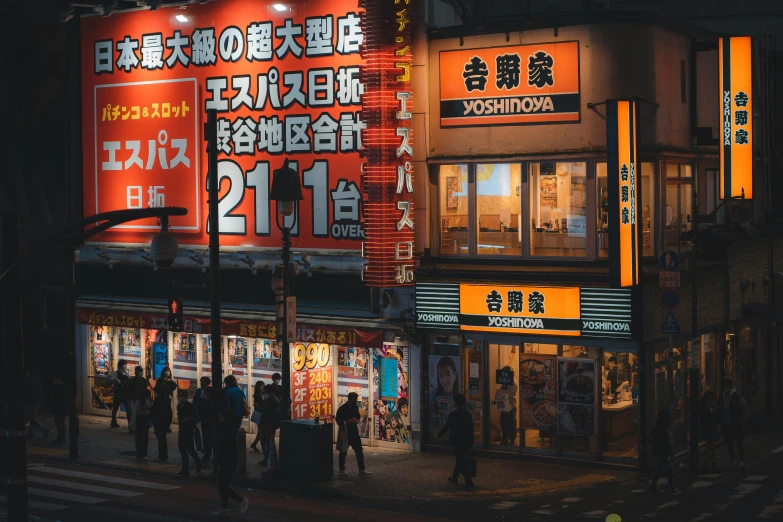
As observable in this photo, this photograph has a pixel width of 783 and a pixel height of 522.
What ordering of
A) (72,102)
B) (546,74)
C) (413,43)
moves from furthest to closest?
(72,102), (413,43), (546,74)

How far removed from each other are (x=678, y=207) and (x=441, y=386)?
7.30m

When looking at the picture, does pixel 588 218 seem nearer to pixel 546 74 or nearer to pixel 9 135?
pixel 546 74

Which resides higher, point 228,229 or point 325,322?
point 228,229

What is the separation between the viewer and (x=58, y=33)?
3381cm

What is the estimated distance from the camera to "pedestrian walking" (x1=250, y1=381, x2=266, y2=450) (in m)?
26.4

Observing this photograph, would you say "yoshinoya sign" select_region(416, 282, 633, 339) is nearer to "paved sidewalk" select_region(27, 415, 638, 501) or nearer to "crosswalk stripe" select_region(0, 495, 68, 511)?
"paved sidewalk" select_region(27, 415, 638, 501)

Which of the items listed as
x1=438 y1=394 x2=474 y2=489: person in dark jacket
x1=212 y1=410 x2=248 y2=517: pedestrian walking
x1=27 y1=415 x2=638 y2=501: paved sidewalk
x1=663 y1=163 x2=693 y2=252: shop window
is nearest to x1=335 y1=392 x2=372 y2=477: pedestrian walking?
x1=27 y1=415 x2=638 y2=501: paved sidewalk

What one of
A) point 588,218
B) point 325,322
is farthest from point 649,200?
point 325,322

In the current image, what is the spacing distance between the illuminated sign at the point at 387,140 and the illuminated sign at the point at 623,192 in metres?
5.09

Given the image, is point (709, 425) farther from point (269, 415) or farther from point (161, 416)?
point (161, 416)

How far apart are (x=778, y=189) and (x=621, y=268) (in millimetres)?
12746

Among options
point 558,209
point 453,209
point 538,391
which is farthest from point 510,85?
point 538,391

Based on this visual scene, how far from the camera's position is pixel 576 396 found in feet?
83.5

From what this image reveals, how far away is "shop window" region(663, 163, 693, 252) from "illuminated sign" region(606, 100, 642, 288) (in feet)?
8.61
